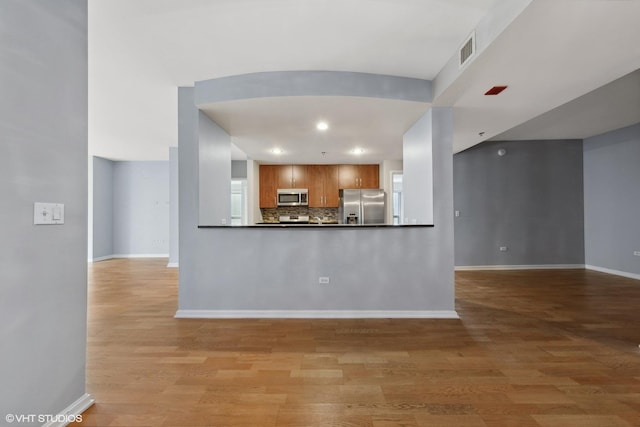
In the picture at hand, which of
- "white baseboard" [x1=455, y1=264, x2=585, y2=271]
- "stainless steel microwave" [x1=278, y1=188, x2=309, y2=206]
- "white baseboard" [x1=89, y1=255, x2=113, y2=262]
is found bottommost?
"white baseboard" [x1=455, y1=264, x2=585, y2=271]

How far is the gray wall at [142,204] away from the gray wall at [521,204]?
736 cm

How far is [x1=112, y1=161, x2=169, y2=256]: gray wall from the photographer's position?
7.86m

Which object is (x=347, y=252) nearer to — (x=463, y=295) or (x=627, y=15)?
(x=463, y=295)

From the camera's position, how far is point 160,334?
2.84 m

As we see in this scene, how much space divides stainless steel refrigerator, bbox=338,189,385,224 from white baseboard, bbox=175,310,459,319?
10.7ft

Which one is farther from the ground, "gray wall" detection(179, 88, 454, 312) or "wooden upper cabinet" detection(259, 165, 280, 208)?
"wooden upper cabinet" detection(259, 165, 280, 208)

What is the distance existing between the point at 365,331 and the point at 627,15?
302 cm

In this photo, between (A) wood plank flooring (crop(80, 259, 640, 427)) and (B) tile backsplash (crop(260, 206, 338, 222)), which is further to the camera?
(B) tile backsplash (crop(260, 206, 338, 222))

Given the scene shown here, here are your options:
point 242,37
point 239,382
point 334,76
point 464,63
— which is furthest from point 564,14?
point 239,382

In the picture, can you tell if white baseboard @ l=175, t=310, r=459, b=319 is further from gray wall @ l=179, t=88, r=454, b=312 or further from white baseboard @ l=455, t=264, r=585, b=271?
white baseboard @ l=455, t=264, r=585, b=271

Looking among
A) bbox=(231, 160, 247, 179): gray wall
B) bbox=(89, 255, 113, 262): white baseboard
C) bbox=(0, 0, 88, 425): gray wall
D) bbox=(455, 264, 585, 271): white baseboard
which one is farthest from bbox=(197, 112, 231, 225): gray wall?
bbox=(89, 255, 113, 262): white baseboard

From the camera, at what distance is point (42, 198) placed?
4.92ft

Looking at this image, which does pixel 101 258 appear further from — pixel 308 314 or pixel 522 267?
pixel 522 267

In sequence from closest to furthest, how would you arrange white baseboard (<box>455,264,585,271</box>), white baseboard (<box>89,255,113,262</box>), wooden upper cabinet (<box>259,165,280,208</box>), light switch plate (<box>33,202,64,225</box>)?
light switch plate (<box>33,202,64,225</box>) < white baseboard (<box>455,264,585,271</box>) < wooden upper cabinet (<box>259,165,280,208</box>) < white baseboard (<box>89,255,113,262</box>)
